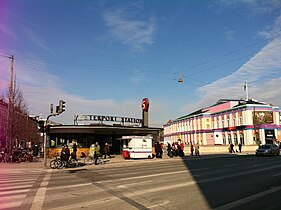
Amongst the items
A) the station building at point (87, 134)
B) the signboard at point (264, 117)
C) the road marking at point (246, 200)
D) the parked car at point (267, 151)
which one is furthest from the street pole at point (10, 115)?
the signboard at point (264, 117)

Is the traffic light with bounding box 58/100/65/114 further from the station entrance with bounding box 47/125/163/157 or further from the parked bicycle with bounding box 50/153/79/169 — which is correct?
the station entrance with bounding box 47/125/163/157

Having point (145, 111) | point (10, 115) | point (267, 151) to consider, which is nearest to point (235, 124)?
point (145, 111)

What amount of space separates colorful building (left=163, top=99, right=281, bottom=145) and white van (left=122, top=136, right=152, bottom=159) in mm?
33299

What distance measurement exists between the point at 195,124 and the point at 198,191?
82.6 meters

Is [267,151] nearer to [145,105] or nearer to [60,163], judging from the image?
[145,105]

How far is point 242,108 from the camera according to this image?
71.1 metres

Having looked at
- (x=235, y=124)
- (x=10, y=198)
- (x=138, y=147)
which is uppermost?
(x=235, y=124)

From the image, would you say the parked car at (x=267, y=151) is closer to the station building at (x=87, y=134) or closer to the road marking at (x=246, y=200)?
the station building at (x=87, y=134)

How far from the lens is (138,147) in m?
30.2

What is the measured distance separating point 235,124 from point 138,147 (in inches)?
1982

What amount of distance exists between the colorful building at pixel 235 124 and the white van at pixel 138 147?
109 ft

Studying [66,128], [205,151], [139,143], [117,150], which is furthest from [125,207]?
[205,151]

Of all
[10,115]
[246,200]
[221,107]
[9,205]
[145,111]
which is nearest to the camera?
[9,205]

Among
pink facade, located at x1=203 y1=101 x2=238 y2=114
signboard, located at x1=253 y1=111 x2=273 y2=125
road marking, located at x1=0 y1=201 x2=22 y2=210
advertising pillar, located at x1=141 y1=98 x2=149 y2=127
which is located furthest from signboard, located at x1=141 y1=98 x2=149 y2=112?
pink facade, located at x1=203 y1=101 x2=238 y2=114
